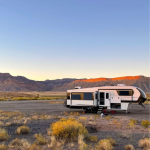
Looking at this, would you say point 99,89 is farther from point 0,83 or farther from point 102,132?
point 0,83

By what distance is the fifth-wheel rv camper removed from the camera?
1875 centimetres

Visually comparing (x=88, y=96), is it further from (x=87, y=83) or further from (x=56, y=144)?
(x=87, y=83)

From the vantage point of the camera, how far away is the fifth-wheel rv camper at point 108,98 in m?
18.8

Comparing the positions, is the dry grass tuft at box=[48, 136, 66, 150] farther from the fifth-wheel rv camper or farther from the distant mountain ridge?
the distant mountain ridge

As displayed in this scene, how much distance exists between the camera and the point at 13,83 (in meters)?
173

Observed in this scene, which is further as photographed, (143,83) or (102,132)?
(143,83)

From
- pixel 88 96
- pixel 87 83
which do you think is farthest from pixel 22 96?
pixel 87 83

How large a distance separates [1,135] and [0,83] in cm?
17608

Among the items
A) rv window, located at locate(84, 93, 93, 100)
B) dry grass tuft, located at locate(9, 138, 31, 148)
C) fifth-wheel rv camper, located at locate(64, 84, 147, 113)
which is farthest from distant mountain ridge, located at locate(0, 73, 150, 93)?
dry grass tuft, located at locate(9, 138, 31, 148)

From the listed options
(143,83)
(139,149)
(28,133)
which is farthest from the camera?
(143,83)

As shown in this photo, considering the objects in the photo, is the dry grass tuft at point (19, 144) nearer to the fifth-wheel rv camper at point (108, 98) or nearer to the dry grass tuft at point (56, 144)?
the dry grass tuft at point (56, 144)

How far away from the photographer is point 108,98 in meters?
19.5

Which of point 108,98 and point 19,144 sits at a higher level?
point 108,98

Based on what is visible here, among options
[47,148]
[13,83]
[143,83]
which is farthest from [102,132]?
[13,83]
